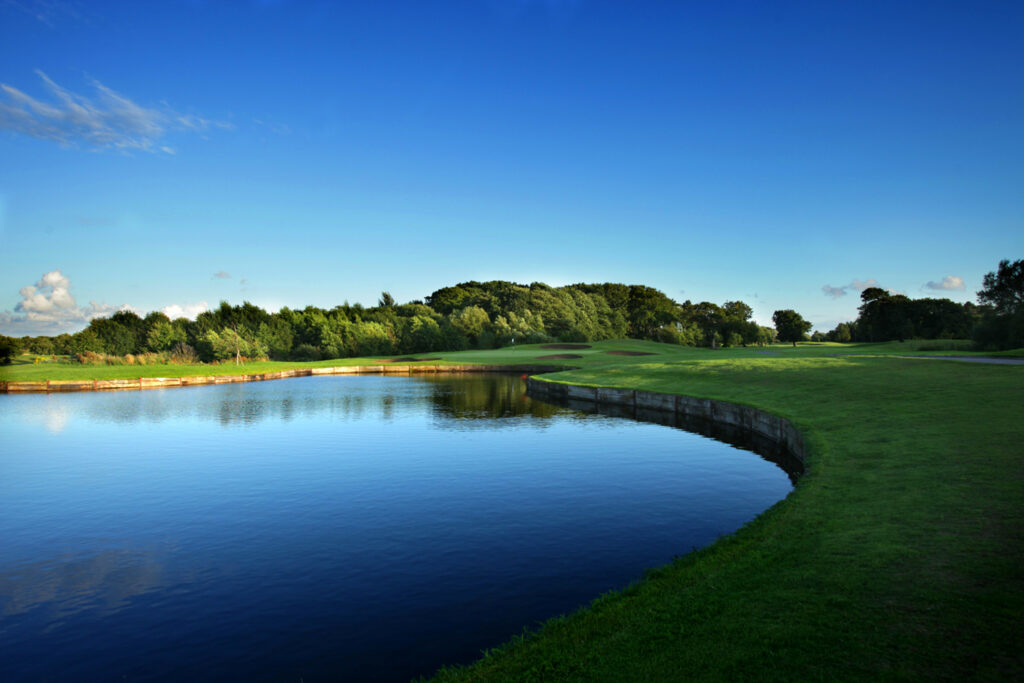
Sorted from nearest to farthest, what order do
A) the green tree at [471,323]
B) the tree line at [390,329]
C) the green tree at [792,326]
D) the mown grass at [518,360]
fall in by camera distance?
the mown grass at [518,360] < the tree line at [390,329] < the green tree at [471,323] < the green tree at [792,326]

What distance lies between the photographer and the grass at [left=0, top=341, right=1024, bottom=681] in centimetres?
538

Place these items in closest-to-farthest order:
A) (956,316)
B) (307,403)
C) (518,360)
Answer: (307,403), (518,360), (956,316)

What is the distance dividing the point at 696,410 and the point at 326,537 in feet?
70.3

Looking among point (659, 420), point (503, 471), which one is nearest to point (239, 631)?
point (503, 471)

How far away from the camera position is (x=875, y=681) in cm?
492

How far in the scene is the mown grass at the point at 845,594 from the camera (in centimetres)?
537

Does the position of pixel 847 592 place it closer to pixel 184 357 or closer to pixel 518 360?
pixel 518 360

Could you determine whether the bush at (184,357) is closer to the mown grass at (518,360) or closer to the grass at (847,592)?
the mown grass at (518,360)

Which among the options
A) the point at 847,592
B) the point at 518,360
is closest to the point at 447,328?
the point at 518,360

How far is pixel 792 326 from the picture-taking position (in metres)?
139

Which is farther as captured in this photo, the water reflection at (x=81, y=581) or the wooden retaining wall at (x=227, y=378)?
the wooden retaining wall at (x=227, y=378)

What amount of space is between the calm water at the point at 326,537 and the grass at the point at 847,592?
1.61 meters

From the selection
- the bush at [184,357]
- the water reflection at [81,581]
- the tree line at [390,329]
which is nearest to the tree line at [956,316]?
the tree line at [390,329]

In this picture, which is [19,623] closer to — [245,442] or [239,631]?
[239,631]
